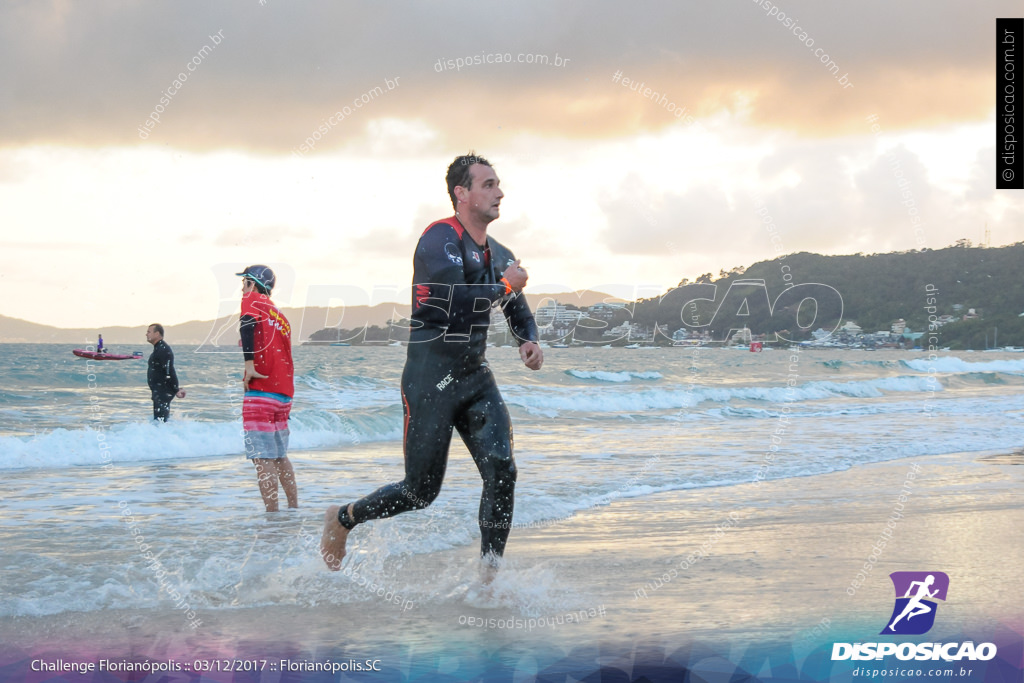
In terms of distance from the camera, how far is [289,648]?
3.88 m

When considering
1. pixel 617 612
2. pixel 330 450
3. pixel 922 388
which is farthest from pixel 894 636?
pixel 922 388

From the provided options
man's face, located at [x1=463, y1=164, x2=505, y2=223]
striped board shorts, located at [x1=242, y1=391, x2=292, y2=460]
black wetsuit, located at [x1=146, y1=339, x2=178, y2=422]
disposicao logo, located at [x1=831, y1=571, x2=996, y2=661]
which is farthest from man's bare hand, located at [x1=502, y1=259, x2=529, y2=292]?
black wetsuit, located at [x1=146, y1=339, x2=178, y2=422]

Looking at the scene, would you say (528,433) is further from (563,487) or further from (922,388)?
(922,388)

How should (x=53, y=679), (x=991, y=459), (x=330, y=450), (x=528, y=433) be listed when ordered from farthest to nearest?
(x=528, y=433) → (x=330, y=450) → (x=991, y=459) → (x=53, y=679)

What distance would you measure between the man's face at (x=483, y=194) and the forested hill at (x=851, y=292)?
9.72 meters

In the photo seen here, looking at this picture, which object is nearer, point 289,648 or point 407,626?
point 289,648

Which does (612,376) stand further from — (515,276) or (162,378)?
(515,276)

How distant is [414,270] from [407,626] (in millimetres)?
1714

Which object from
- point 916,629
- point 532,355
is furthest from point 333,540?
point 916,629

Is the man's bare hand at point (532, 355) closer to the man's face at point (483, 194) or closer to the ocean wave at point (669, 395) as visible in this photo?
the man's face at point (483, 194)

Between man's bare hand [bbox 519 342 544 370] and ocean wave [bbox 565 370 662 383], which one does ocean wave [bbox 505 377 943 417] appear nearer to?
ocean wave [bbox 565 370 662 383]

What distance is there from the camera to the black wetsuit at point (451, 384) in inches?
178

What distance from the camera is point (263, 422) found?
22.8 ft

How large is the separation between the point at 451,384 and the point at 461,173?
1100mm
